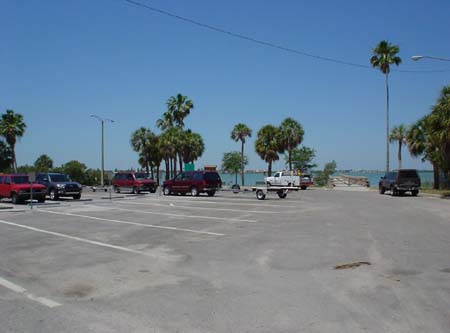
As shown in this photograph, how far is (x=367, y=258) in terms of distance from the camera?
9703 millimetres

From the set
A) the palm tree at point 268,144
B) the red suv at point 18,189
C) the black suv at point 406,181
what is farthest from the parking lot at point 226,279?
the palm tree at point 268,144

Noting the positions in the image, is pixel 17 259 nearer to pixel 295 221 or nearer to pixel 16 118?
pixel 295 221

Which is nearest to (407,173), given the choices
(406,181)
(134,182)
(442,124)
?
(406,181)

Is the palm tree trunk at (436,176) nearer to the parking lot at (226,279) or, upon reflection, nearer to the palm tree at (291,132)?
the palm tree at (291,132)

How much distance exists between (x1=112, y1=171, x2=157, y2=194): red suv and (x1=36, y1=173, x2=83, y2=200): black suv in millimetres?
7865

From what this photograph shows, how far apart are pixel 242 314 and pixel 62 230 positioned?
10970mm

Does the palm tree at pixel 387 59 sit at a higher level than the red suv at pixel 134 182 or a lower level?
higher

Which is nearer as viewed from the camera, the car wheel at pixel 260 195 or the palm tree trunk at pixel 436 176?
the car wheel at pixel 260 195

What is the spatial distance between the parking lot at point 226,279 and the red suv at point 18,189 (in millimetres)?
13381

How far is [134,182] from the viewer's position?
40.2 m

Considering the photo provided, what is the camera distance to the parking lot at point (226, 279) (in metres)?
5.66

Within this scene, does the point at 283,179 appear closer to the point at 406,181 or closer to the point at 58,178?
the point at 406,181

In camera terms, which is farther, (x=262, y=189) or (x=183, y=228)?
(x=262, y=189)

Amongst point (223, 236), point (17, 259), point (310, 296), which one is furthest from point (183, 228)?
point (310, 296)
